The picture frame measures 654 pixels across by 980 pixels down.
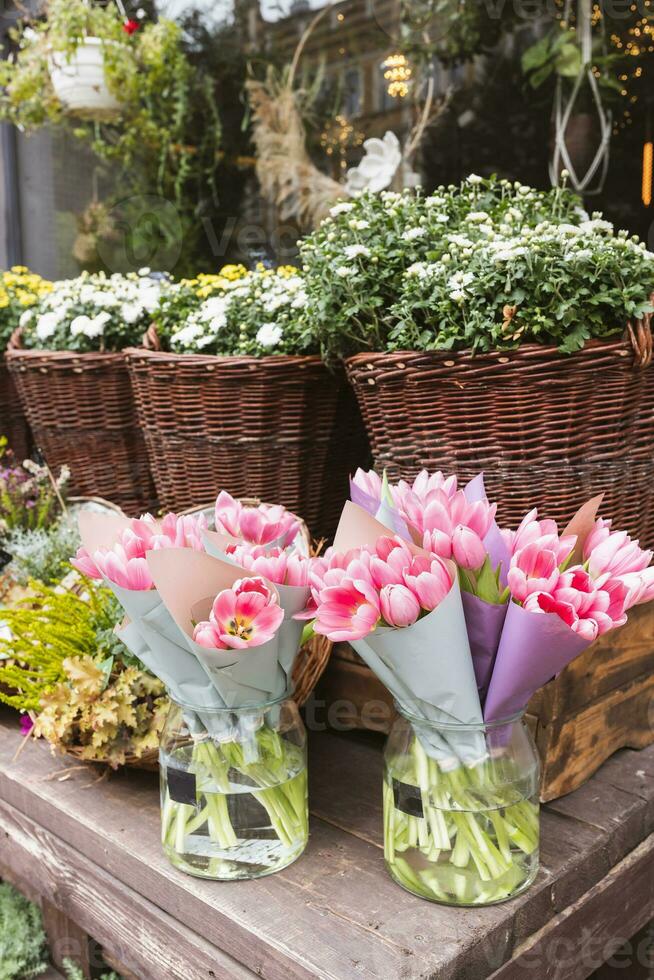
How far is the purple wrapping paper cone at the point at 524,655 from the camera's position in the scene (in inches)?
29.6

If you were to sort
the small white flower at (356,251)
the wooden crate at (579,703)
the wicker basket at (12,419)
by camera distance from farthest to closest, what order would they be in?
the wicker basket at (12,419)
the small white flower at (356,251)
the wooden crate at (579,703)

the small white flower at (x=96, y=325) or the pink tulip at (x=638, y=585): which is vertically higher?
the small white flower at (x=96, y=325)

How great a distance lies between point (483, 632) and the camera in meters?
0.81

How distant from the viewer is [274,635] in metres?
0.83

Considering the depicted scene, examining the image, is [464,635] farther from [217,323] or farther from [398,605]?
[217,323]

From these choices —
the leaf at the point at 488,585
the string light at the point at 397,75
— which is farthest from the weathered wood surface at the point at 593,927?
the string light at the point at 397,75

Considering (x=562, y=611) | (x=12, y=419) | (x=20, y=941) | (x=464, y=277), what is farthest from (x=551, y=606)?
(x=12, y=419)

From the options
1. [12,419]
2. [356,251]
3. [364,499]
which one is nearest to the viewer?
[364,499]

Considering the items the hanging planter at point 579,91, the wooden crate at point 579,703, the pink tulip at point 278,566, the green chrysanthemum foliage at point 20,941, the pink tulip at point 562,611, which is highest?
the hanging planter at point 579,91

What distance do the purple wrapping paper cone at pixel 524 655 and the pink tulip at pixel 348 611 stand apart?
0.41 feet

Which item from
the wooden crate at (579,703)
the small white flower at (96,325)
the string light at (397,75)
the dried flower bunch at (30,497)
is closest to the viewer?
the wooden crate at (579,703)

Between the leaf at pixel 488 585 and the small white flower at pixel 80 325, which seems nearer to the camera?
the leaf at pixel 488 585

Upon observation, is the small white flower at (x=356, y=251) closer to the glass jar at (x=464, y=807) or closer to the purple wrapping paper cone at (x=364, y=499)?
the purple wrapping paper cone at (x=364, y=499)

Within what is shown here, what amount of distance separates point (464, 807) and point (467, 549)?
268 millimetres
